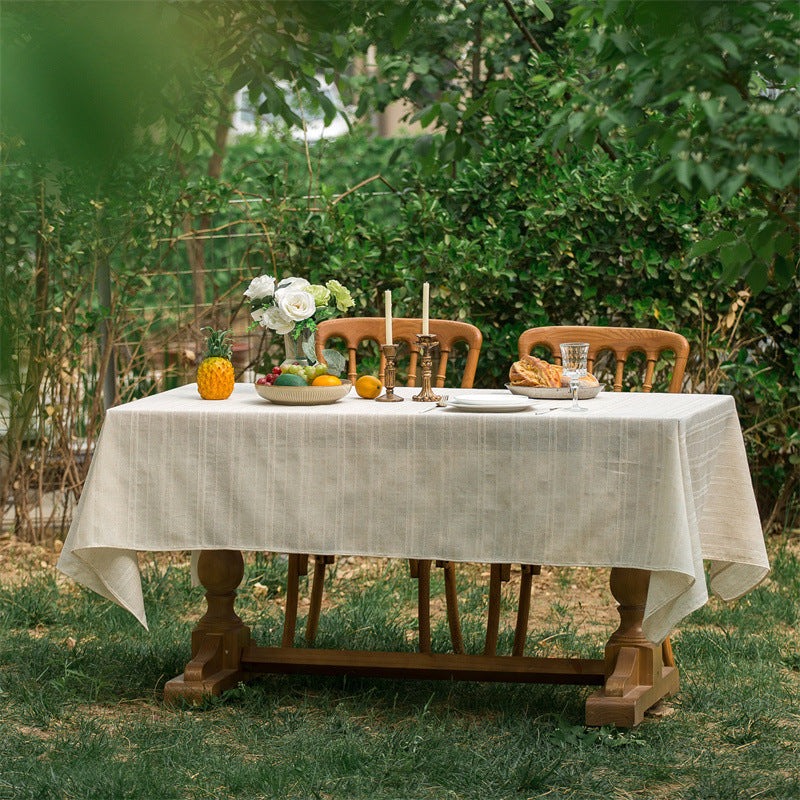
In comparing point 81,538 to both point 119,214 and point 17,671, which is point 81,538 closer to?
point 17,671

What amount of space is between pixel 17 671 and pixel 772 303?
10.7 ft

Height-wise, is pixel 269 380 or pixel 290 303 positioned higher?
pixel 290 303

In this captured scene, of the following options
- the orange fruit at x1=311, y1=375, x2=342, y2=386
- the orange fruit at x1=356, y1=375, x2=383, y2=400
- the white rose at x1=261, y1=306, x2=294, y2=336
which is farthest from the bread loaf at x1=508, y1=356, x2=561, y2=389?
the white rose at x1=261, y1=306, x2=294, y2=336

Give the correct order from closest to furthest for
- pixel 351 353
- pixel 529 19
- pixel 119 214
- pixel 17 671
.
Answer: pixel 119 214 → pixel 17 671 → pixel 351 353 → pixel 529 19

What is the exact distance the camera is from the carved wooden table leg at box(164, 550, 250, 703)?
2.81m

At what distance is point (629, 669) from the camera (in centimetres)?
264

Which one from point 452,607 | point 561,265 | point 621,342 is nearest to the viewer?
point 452,607

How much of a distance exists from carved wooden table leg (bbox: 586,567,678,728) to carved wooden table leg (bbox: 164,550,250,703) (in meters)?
0.99

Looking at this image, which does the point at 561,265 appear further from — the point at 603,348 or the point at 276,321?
the point at 276,321

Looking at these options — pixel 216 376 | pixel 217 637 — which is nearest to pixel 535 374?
pixel 216 376

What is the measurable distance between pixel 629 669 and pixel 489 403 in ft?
2.49

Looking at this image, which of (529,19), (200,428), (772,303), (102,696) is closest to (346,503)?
(200,428)

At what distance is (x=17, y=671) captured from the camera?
10.1 feet

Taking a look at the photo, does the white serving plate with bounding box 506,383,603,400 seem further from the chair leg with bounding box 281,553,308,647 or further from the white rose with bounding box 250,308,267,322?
the chair leg with bounding box 281,553,308,647
